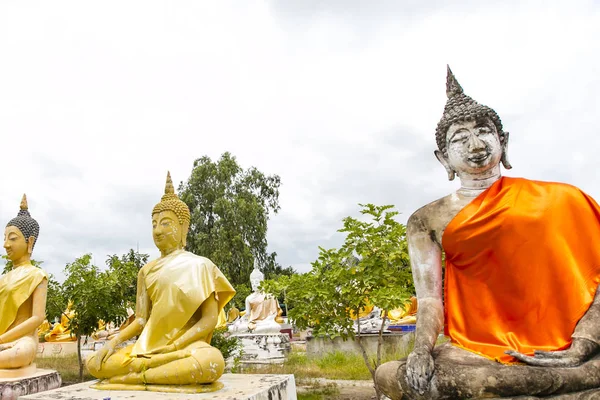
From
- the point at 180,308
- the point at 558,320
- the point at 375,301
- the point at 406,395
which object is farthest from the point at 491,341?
the point at 375,301

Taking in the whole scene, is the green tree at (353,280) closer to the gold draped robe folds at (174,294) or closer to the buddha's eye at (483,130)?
the gold draped robe folds at (174,294)

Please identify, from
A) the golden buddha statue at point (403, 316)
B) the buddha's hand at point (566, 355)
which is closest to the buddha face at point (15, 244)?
the buddha's hand at point (566, 355)

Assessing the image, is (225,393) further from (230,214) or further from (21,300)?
(230,214)

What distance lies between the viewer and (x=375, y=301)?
648cm

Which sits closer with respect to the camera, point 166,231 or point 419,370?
point 419,370

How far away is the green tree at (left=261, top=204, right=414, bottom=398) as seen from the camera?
6.64 metres

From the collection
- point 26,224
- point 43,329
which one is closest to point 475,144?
point 26,224

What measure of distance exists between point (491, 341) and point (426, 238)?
2.30ft

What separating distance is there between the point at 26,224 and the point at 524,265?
6258mm

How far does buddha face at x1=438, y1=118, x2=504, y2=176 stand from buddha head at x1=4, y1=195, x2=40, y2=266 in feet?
19.1

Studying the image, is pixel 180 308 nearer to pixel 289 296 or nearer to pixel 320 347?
pixel 289 296

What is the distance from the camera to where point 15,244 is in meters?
6.59

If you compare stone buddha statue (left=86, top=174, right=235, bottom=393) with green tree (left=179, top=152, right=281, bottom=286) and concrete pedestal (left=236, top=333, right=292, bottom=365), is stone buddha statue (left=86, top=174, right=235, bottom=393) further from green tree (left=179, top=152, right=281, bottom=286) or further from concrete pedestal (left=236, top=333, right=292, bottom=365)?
green tree (left=179, top=152, right=281, bottom=286)

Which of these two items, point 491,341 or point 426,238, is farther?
point 426,238
